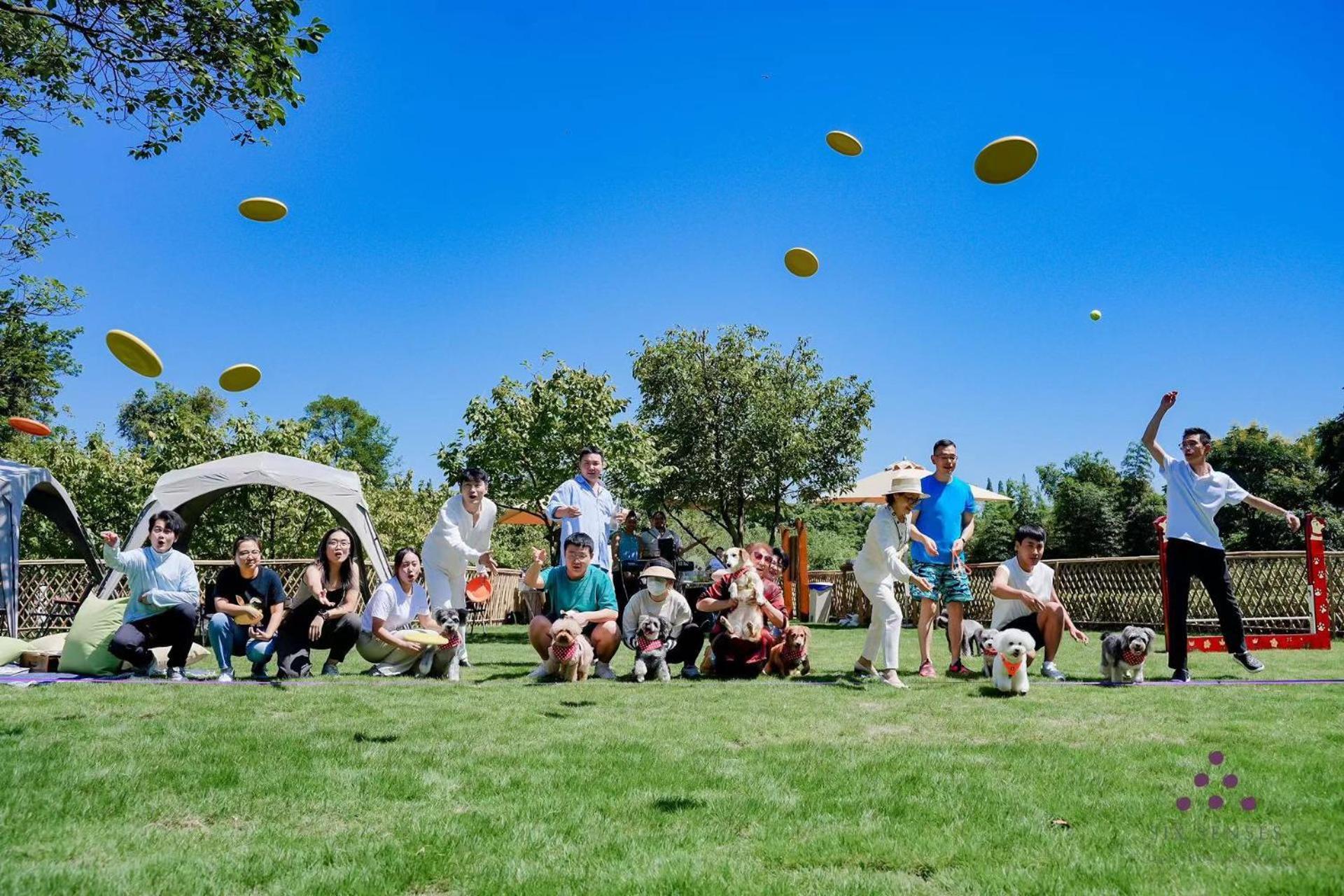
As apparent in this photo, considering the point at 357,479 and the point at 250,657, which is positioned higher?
the point at 357,479

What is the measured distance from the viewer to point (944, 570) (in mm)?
6973

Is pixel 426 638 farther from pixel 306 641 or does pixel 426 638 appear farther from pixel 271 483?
pixel 271 483

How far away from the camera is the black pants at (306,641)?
21.9ft

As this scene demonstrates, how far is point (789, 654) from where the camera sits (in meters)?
7.00

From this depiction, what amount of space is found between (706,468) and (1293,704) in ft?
56.2

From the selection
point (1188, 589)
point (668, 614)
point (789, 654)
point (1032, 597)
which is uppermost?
point (1188, 589)

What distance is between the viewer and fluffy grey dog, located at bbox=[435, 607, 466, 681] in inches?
262

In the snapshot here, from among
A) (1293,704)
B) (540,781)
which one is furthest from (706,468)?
(540,781)

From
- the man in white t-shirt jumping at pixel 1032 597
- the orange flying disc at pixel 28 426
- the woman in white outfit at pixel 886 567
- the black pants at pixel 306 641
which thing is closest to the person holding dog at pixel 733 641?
the woman in white outfit at pixel 886 567

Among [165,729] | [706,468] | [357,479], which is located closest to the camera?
[165,729]

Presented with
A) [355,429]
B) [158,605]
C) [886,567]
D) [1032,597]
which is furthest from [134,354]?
[355,429]

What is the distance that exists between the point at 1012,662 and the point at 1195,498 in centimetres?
192

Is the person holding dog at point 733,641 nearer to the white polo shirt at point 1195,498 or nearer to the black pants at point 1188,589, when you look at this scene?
the black pants at point 1188,589

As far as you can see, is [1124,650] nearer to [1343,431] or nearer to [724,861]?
[724,861]
